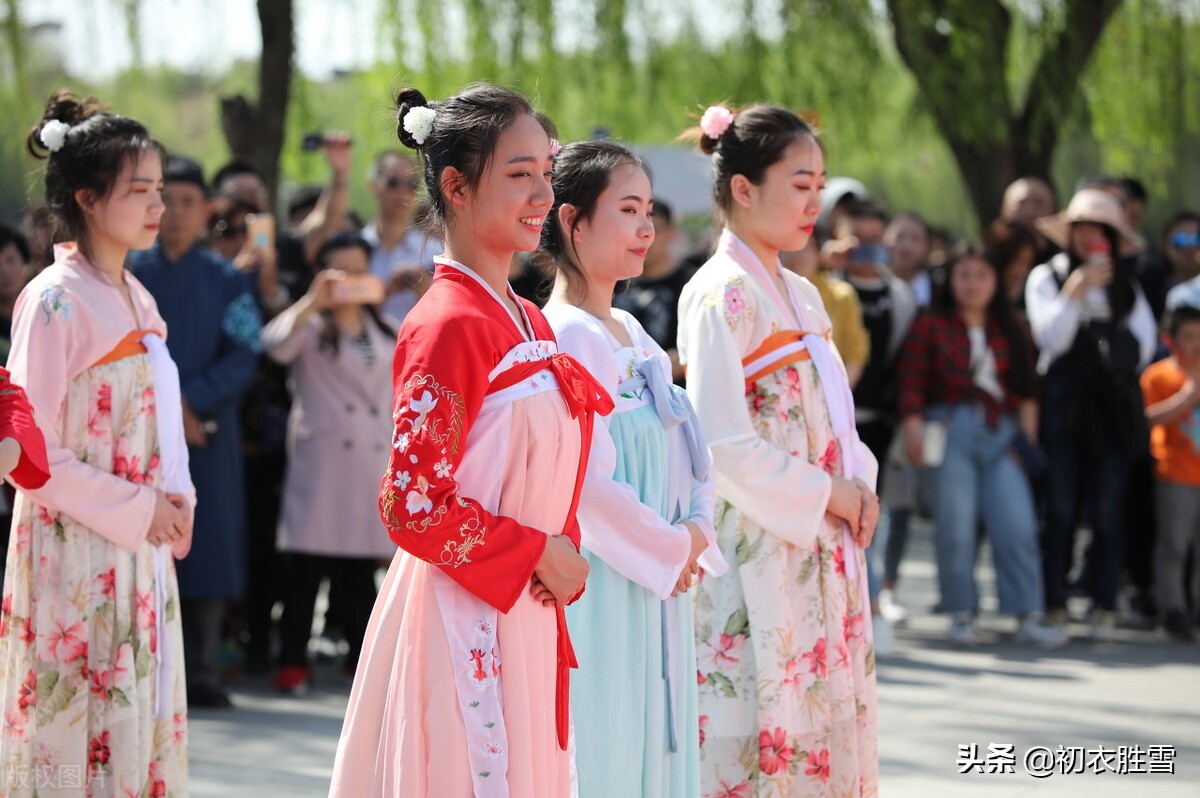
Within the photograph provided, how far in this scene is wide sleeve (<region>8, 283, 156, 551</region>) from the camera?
13.1ft

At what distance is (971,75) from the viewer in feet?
35.7

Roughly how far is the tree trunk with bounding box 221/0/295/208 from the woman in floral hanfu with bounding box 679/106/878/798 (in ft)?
18.1

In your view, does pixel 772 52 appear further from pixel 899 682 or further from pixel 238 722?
pixel 238 722

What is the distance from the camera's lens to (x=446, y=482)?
2811 millimetres

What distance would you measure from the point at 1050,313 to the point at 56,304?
502cm

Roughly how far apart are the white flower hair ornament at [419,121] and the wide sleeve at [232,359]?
3348 millimetres

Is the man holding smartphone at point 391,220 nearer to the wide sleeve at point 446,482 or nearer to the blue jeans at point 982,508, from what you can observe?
the blue jeans at point 982,508

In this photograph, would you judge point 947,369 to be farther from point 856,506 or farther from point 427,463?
point 427,463

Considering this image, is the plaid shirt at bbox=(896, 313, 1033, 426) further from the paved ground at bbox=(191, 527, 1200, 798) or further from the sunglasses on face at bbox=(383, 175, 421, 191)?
the sunglasses on face at bbox=(383, 175, 421, 191)

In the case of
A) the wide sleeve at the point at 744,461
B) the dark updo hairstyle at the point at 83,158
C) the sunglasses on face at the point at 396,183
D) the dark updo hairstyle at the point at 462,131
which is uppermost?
the sunglasses on face at the point at 396,183

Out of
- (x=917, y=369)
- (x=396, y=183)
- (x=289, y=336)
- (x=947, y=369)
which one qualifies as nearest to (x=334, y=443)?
(x=289, y=336)

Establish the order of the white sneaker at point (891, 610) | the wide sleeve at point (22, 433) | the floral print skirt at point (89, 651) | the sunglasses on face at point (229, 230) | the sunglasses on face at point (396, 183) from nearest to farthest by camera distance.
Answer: the wide sleeve at point (22, 433) < the floral print skirt at point (89, 651) < the sunglasses on face at point (229, 230) < the sunglasses on face at point (396, 183) < the white sneaker at point (891, 610)

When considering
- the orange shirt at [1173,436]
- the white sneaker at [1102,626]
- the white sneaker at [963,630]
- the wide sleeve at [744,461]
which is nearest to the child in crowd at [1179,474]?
the orange shirt at [1173,436]

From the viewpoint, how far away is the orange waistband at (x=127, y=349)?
164 inches
